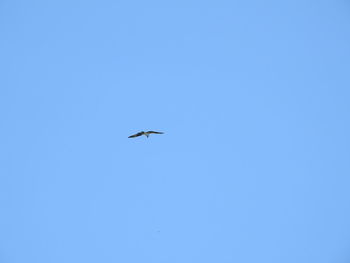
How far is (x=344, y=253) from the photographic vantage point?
407ft

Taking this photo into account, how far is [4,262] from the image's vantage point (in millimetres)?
124250

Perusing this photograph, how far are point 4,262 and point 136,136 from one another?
7876cm

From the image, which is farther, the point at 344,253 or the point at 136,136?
the point at 344,253

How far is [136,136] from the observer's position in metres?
62.1

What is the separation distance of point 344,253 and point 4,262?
8294 centimetres

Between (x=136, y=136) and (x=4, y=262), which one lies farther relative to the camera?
(x=4, y=262)

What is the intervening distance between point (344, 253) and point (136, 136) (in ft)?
271
